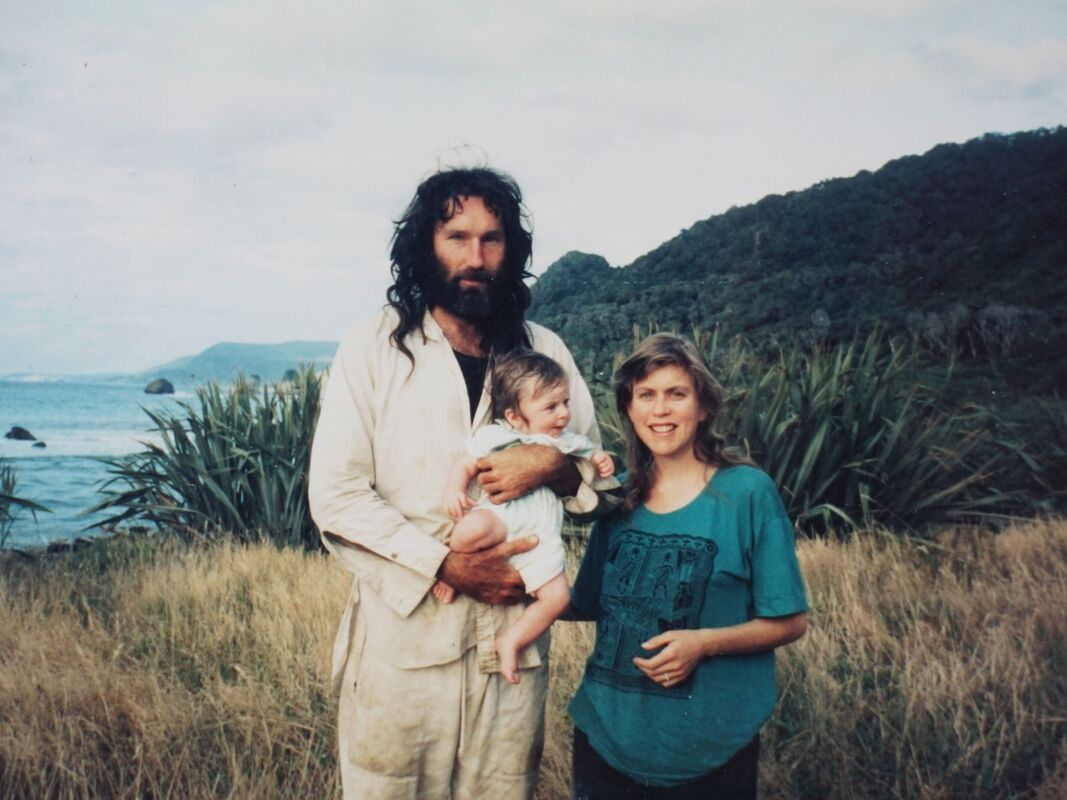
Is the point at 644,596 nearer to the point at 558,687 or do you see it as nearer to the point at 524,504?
the point at 524,504

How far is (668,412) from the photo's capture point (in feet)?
7.94

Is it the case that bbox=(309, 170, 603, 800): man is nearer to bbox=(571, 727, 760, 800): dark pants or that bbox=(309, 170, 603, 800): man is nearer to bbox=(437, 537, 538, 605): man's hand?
bbox=(437, 537, 538, 605): man's hand

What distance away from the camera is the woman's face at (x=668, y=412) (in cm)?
242

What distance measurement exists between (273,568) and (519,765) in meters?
4.70

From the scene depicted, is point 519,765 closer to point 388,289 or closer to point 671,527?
point 671,527

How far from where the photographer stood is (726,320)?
25.2 meters

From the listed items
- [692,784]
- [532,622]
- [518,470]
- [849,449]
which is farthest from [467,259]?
[849,449]

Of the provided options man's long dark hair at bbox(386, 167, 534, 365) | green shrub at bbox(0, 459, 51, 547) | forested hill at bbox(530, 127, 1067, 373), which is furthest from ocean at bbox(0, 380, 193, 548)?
forested hill at bbox(530, 127, 1067, 373)

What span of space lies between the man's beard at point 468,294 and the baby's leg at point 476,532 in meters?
0.62

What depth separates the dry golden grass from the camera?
11.5 feet

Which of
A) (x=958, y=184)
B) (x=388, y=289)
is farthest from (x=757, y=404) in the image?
(x=958, y=184)

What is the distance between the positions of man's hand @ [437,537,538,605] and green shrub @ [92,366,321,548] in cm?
604

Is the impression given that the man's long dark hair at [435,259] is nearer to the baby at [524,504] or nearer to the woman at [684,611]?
the baby at [524,504]

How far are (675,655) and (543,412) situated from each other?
757 mm
